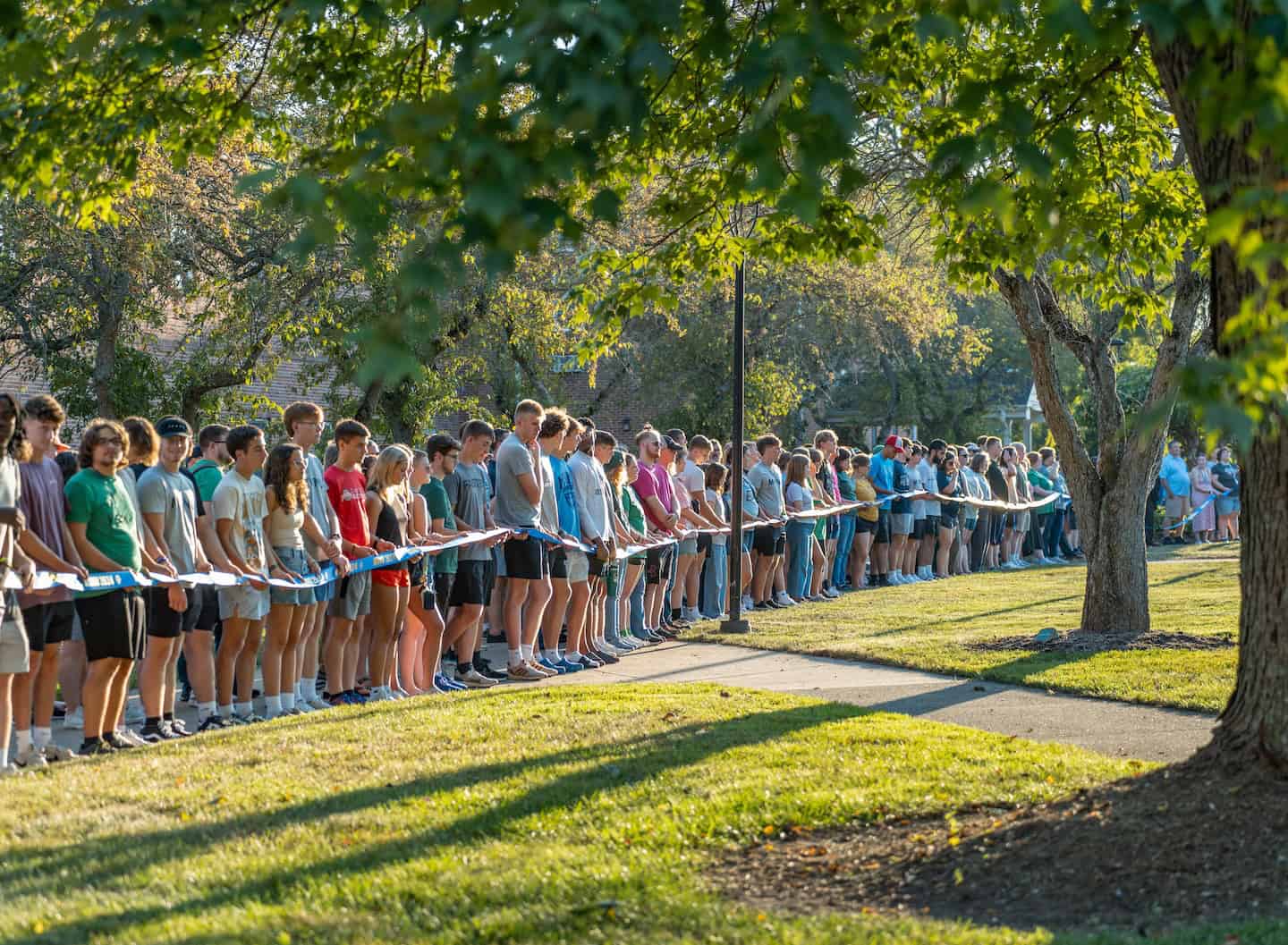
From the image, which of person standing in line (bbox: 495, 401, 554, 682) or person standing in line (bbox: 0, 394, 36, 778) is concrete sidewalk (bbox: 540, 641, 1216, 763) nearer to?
person standing in line (bbox: 495, 401, 554, 682)

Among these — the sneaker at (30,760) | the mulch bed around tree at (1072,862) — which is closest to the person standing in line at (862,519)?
the sneaker at (30,760)

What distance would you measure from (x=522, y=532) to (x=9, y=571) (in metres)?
4.95

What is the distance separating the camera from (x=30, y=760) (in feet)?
27.8

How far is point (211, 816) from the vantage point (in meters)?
7.04

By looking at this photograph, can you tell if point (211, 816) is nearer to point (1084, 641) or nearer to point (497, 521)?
point (497, 521)

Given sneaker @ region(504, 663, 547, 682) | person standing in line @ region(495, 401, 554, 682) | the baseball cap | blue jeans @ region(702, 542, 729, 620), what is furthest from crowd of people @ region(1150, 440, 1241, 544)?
the baseball cap

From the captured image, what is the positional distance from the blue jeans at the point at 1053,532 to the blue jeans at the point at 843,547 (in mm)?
7981

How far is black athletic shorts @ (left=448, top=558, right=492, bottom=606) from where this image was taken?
39.1ft

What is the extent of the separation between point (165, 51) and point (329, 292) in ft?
47.2

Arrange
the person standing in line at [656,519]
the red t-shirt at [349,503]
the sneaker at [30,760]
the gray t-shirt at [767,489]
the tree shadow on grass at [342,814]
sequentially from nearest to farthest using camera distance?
1. the tree shadow on grass at [342,814]
2. the sneaker at [30,760]
3. the red t-shirt at [349,503]
4. the person standing in line at [656,519]
5. the gray t-shirt at [767,489]

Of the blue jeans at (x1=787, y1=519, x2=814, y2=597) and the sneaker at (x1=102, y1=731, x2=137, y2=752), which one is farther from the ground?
the blue jeans at (x1=787, y1=519, x2=814, y2=597)

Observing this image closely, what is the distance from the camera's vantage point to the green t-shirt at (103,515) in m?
8.85

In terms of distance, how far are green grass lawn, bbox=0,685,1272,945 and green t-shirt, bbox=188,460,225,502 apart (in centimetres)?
187

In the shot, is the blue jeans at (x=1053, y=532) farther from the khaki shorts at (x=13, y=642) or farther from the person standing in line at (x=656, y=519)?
the khaki shorts at (x=13, y=642)
